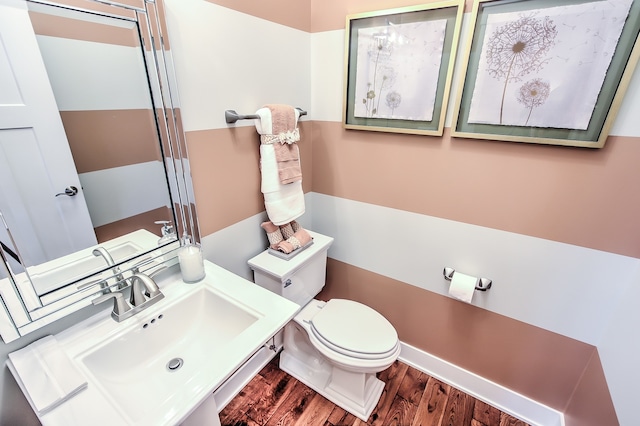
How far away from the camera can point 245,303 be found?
105 cm

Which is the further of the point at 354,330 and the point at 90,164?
the point at 354,330

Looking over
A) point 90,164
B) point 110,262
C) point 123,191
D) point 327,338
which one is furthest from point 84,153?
point 327,338

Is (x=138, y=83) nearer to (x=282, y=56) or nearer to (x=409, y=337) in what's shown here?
(x=282, y=56)

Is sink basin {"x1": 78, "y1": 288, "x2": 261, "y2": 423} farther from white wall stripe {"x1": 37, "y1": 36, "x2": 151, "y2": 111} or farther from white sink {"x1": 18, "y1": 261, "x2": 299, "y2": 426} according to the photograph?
white wall stripe {"x1": 37, "y1": 36, "x2": 151, "y2": 111}

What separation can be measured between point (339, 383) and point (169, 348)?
3.13ft

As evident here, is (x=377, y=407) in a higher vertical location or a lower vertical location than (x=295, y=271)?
lower

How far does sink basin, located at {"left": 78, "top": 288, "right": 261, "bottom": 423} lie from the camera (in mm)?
873

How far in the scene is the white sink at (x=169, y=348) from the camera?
2.30ft

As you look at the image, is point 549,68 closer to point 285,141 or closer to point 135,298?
point 285,141

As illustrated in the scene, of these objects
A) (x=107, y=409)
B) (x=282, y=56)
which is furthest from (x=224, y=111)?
(x=107, y=409)

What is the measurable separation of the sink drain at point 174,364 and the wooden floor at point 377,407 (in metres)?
0.71

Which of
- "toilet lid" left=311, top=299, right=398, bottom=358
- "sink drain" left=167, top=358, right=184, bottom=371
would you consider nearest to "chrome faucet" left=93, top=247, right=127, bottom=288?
"sink drain" left=167, top=358, right=184, bottom=371

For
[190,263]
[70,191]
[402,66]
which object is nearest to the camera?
[70,191]

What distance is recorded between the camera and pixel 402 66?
1.35 meters
